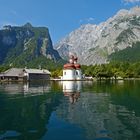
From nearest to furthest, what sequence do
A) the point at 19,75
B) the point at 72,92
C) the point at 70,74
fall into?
1. the point at 72,92
2. the point at 19,75
3. the point at 70,74

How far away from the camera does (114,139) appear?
22.2 meters

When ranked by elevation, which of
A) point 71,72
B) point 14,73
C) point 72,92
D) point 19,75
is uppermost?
point 71,72

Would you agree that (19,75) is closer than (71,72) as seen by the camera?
Yes

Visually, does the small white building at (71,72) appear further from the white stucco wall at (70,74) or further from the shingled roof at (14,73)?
A: the shingled roof at (14,73)

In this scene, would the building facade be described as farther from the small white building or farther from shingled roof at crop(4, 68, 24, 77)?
the small white building

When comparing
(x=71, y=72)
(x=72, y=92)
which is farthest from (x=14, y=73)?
(x=72, y=92)

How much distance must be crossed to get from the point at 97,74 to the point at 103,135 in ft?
575

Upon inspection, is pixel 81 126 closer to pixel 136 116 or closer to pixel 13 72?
pixel 136 116

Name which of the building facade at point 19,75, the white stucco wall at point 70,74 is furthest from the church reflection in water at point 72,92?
the building facade at point 19,75

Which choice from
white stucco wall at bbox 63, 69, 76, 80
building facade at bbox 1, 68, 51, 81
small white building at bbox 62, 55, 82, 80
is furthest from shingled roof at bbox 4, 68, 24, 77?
white stucco wall at bbox 63, 69, 76, 80

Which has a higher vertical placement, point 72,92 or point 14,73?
point 14,73

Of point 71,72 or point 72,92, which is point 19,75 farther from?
point 72,92

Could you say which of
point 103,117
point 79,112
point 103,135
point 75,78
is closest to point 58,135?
point 103,135

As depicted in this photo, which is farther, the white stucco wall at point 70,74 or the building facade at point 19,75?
the white stucco wall at point 70,74
